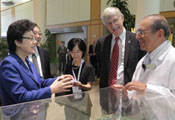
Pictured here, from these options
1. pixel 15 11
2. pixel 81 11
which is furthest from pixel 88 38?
pixel 15 11

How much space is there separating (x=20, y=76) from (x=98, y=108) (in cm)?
71

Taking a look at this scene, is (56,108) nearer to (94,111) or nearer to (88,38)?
(94,111)

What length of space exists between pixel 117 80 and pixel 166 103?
0.86 metres

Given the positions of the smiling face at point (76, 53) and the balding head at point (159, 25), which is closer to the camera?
the balding head at point (159, 25)

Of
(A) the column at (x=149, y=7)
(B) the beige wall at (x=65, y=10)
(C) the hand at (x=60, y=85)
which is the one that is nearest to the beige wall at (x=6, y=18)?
(B) the beige wall at (x=65, y=10)

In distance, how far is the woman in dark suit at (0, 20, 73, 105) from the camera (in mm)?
1249

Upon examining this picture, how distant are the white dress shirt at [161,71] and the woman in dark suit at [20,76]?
73cm

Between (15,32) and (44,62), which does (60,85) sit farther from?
(44,62)

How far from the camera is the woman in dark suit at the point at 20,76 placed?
49.2 inches

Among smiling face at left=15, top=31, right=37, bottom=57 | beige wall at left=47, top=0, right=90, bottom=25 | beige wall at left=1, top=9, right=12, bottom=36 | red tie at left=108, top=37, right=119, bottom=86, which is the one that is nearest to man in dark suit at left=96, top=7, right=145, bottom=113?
red tie at left=108, top=37, right=119, bottom=86

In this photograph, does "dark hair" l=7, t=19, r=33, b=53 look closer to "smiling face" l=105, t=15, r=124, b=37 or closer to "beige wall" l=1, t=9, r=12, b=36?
"smiling face" l=105, t=15, r=124, b=37

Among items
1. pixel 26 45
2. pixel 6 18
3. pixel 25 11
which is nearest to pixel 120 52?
pixel 26 45

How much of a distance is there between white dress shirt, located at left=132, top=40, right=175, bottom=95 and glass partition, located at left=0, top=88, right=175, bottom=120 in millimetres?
75

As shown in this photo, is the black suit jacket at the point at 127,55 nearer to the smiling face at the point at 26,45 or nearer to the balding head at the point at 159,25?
the balding head at the point at 159,25
